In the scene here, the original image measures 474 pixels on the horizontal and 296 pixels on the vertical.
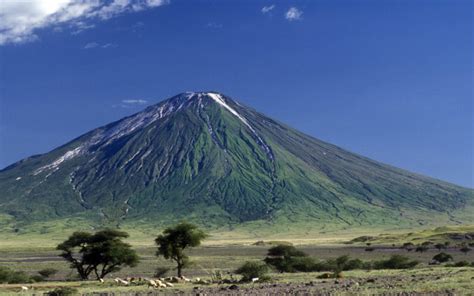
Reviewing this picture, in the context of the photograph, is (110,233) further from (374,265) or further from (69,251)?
(374,265)

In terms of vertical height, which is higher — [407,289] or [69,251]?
[69,251]

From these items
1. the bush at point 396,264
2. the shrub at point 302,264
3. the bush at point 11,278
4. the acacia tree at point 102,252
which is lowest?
the bush at point 396,264

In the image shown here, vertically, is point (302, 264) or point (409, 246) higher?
point (302, 264)

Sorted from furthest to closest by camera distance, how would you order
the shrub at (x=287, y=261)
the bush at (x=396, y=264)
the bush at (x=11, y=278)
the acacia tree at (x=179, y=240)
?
the bush at (x=396, y=264), the shrub at (x=287, y=261), the acacia tree at (x=179, y=240), the bush at (x=11, y=278)

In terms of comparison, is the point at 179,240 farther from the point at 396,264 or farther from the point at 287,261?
the point at 396,264

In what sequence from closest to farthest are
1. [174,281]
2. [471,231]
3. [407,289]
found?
[407,289]
[174,281]
[471,231]

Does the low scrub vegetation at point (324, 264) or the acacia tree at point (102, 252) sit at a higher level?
the acacia tree at point (102, 252)

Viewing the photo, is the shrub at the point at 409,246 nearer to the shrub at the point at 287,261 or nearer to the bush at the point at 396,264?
the bush at the point at 396,264

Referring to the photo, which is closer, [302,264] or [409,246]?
[302,264]

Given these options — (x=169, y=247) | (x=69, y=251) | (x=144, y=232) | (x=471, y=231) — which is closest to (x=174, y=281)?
(x=169, y=247)

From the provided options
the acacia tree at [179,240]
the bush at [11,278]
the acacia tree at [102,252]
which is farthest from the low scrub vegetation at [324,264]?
the bush at [11,278]

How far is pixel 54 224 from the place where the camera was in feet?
649

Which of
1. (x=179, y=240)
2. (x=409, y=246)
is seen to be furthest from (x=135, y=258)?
(x=409, y=246)

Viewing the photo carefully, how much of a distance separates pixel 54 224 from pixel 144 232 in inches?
1497
